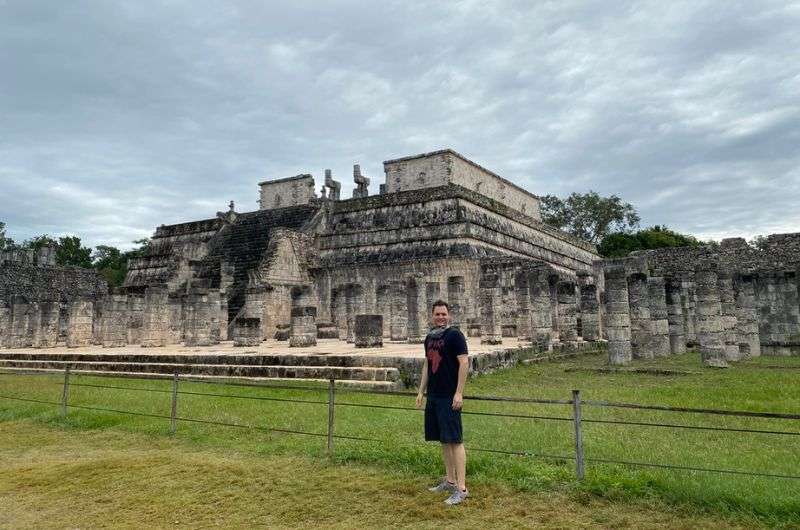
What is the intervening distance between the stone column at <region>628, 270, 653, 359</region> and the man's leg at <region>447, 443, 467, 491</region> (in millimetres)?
11753

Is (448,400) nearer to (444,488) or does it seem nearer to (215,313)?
(444,488)

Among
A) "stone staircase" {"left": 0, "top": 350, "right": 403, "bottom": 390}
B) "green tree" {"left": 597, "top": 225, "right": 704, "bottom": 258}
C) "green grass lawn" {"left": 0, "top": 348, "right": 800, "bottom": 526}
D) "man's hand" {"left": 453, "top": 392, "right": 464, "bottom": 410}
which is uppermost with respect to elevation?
"green tree" {"left": 597, "top": 225, "right": 704, "bottom": 258}

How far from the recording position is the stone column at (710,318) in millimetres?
12641

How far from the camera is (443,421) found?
4309 mm

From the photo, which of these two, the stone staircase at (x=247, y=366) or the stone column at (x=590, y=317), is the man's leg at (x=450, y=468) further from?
the stone column at (x=590, y=317)

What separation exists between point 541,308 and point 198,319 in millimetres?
10998

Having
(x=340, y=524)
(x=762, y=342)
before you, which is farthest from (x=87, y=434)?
(x=762, y=342)

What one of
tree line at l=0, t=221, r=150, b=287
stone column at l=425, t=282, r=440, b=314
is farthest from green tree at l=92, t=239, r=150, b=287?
stone column at l=425, t=282, r=440, b=314

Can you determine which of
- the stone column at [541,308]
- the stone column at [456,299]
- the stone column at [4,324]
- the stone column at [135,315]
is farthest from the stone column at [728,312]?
the stone column at [4,324]

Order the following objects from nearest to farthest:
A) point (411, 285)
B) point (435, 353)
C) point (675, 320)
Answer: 1. point (435, 353)
2. point (675, 320)
3. point (411, 285)

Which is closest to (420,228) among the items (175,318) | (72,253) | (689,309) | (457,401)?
(175,318)

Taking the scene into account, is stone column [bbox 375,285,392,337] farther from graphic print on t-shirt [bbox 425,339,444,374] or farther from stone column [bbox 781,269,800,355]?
graphic print on t-shirt [bbox 425,339,444,374]

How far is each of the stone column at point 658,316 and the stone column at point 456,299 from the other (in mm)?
5530

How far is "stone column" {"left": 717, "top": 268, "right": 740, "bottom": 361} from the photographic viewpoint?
1453 centimetres
